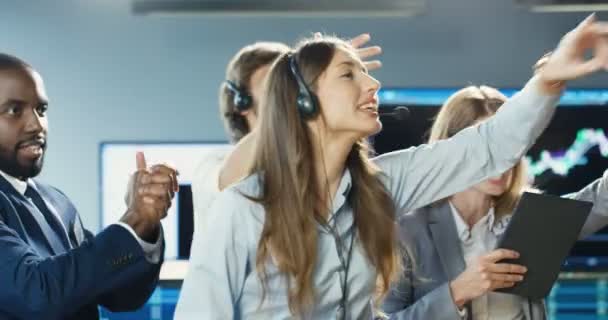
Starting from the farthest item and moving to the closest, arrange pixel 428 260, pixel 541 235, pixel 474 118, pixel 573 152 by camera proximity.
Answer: pixel 573 152 → pixel 474 118 → pixel 428 260 → pixel 541 235

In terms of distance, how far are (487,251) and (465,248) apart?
5cm

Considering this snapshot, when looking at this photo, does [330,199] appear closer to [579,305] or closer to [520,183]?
[520,183]

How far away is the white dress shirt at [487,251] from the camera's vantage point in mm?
2307

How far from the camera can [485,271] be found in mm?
2070

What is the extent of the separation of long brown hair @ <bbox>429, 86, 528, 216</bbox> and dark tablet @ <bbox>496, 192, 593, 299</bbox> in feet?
1.08

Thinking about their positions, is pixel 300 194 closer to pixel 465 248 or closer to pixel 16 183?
pixel 16 183

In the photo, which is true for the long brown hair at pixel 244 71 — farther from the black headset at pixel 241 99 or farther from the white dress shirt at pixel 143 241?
the white dress shirt at pixel 143 241

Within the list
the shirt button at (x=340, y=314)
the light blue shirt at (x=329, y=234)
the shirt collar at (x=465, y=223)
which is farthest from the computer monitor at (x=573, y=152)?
the shirt button at (x=340, y=314)

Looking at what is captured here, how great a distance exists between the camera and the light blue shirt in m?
1.75

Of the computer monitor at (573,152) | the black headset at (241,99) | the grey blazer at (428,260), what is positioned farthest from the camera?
the computer monitor at (573,152)

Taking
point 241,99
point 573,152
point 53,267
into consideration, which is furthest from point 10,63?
point 573,152

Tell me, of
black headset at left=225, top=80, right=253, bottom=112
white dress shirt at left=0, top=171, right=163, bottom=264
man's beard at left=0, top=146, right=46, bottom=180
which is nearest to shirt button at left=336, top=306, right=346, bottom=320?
white dress shirt at left=0, top=171, right=163, bottom=264

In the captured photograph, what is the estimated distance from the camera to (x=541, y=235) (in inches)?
82.2

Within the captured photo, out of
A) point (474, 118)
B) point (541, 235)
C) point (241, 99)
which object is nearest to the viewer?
point (541, 235)
